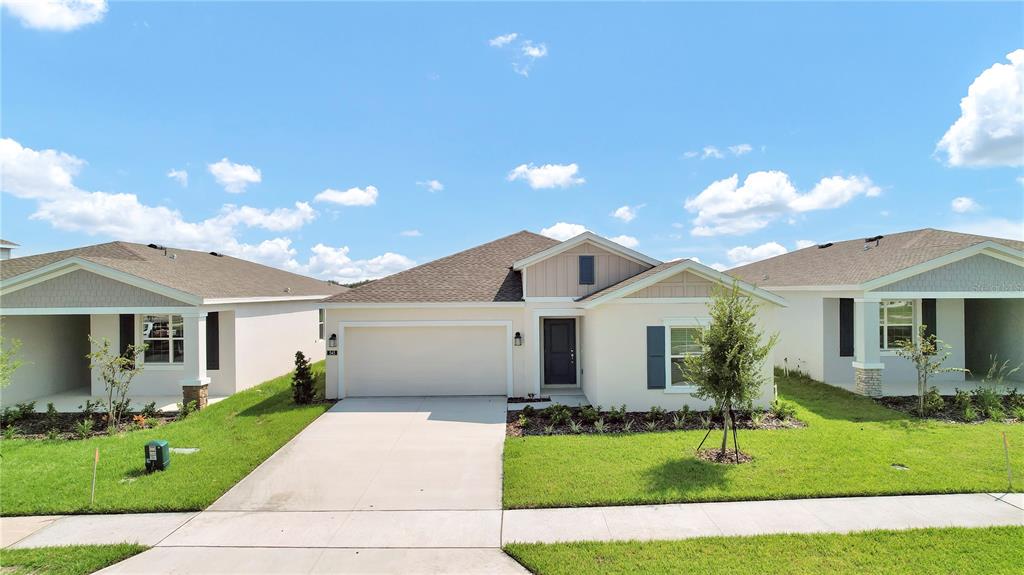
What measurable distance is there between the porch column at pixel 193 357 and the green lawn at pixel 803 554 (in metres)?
10.5

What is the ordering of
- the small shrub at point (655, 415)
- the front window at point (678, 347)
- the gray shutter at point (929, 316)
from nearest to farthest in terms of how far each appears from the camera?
1. the small shrub at point (655, 415)
2. the front window at point (678, 347)
3. the gray shutter at point (929, 316)

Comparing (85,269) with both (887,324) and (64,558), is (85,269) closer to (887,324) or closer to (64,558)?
(64,558)

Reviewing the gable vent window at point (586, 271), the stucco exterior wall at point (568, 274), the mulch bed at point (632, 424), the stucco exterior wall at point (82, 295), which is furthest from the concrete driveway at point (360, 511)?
the stucco exterior wall at point (82, 295)

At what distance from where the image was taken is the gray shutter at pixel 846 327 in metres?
14.3

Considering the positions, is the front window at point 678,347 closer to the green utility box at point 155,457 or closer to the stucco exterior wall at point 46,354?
the green utility box at point 155,457

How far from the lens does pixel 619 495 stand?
6.74 meters

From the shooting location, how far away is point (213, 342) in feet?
46.1

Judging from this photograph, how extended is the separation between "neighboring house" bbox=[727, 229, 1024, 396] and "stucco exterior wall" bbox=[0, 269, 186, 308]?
1705 cm

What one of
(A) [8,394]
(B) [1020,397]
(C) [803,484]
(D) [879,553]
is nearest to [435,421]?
(C) [803,484]

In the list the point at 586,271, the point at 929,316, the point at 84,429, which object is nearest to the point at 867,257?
the point at 929,316

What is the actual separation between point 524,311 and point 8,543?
33.8 ft

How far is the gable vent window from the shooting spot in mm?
13414

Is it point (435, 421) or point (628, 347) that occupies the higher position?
point (628, 347)

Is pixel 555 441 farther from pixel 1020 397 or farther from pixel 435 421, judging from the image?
pixel 1020 397
